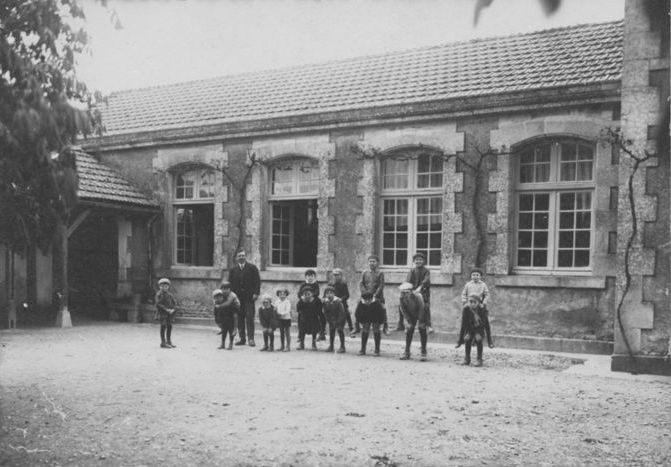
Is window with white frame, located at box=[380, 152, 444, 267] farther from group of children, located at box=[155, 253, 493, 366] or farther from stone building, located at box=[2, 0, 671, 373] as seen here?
group of children, located at box=[155, 253, 493, 366]

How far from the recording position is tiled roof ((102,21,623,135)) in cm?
1069

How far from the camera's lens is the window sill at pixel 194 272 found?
1347 centimetres

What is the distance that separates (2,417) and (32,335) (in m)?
6.30

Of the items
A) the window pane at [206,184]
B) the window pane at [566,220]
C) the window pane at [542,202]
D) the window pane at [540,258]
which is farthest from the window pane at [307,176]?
the window pane at [566,220]

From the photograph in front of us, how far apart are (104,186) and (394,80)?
6.40m

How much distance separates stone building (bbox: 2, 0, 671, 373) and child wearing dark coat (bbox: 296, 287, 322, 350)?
1.91 m

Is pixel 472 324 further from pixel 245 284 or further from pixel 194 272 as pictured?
pixel 194 272

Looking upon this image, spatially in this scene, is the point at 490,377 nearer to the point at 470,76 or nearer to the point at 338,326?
the point at 338,326

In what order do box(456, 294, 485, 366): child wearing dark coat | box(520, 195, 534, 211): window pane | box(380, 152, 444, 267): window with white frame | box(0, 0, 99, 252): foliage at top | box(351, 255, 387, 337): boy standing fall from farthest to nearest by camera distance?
box(380, 152, 444, 267): window with white frame < box(520, 195, 534, 211): window pane < box(351, 255, 387, 337): boy standing < box(456, 294, 485, 366): child wearing dark coat < box(0, 0, 99, 252): foliage at top

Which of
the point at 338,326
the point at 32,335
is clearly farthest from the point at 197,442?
the point at 32,335

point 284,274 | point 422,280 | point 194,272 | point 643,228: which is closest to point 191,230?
point 194,272

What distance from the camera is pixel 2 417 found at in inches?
213

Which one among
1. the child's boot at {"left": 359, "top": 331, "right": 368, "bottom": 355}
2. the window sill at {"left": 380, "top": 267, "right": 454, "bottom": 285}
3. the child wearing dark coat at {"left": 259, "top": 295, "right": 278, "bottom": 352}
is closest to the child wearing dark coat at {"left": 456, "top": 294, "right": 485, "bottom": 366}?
the child's boot at {"left": 359, "top": 331, "right": 368, "bottom": 355}

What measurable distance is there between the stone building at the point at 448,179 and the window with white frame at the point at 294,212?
0.10 feet
